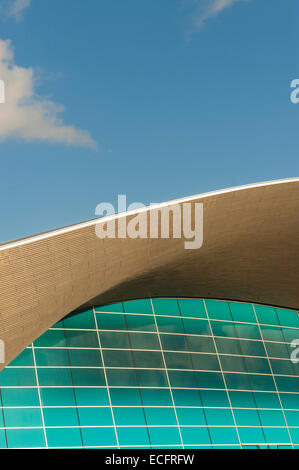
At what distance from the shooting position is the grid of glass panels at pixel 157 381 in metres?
14.0

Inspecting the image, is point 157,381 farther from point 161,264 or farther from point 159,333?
point 161,264

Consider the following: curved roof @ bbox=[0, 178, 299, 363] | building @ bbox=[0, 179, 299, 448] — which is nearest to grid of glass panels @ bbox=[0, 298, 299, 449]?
building @ bbox=[0, 179, 299, 448]

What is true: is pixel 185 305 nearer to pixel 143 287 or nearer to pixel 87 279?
pixel 143 287

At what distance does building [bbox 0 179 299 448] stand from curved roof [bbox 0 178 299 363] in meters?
0.04

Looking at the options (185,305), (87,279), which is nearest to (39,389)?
(87,279)

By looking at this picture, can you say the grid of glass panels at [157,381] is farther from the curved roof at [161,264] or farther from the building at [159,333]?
the curved roof at [161,264]

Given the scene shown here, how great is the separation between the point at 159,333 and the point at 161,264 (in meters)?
2.99

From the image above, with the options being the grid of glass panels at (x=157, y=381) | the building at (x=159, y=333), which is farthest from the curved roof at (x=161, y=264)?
the grid of glass panels at (x=157, y=381)

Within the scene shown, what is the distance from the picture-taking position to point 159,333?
17.2 metres

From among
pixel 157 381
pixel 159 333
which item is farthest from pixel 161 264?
pixel 157 381

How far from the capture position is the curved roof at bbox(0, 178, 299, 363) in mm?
11359

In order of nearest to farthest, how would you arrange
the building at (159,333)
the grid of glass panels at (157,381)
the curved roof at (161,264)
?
1. the curved roof at (161,264)
2. the building at (159,333)
3. the grid of glass panels at (157,381)

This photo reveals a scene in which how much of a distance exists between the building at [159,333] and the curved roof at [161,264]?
4cm

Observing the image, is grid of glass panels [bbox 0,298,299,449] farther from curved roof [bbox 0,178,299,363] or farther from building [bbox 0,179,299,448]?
curved roof [bbox 0,178,299,363]
